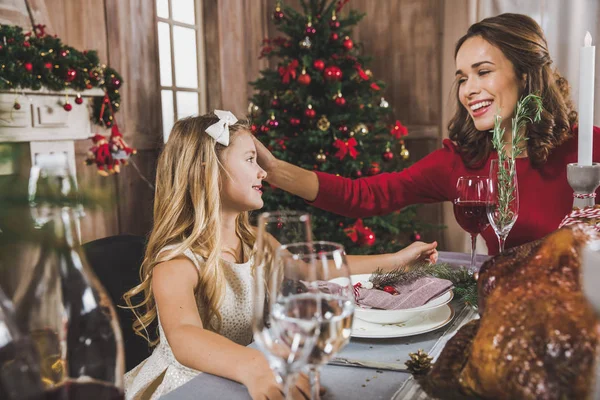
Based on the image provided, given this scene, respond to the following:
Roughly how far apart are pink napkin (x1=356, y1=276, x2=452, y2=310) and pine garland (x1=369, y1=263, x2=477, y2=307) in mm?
23

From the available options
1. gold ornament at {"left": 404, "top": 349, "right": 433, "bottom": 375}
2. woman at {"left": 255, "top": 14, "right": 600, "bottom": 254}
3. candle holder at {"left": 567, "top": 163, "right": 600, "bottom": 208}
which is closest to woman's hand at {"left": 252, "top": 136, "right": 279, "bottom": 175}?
woman at {"left": 255, "top": 14, "right": 600, "bottom": 254}

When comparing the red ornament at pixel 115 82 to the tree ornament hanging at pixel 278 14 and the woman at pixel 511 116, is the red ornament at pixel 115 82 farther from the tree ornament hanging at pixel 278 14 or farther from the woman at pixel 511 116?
the woman at pixel 511 116

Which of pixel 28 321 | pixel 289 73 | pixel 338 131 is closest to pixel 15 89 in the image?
pixel 289 73

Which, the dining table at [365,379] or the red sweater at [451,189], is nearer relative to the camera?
the dining table at [365,379]

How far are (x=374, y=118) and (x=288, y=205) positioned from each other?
765mm

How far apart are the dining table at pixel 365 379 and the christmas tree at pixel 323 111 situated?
222 cm

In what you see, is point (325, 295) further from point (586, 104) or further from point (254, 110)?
point (254, 110)

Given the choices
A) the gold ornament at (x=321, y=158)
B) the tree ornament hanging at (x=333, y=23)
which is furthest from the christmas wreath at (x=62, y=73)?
the tree ornament hanging at (x=333, y=23)

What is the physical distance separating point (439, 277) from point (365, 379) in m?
0.48

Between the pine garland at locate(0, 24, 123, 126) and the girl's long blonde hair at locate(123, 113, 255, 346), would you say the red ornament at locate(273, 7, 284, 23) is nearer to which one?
the pine garland at locate(0, 24, 123, 126)

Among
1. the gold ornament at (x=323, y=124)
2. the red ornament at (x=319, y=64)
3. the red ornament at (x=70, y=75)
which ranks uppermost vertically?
the red ornament at (x=319, y=64)

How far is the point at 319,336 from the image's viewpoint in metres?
0.55

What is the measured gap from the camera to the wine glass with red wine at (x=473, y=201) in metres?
1.18

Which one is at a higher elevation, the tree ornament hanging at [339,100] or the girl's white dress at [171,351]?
the tree ornament hanging at [339,100]
